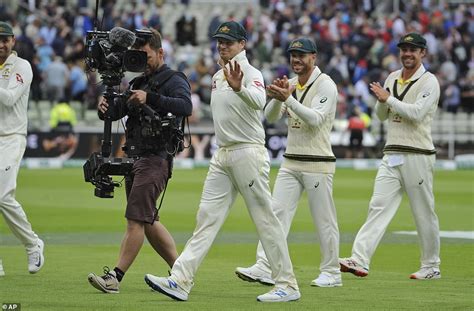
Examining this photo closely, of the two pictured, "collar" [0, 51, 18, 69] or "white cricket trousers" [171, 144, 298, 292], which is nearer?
"white cricket trousers" [171, 144, 298, 292]

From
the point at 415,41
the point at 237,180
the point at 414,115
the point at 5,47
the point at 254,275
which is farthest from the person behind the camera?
the point at 415,41

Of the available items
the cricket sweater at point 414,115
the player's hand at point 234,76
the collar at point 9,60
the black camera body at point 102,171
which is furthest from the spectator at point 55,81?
the player's hand at point 234,76

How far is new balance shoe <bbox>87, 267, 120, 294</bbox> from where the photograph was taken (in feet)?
35.9

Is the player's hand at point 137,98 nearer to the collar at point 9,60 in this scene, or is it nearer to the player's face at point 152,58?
the player's face at point 152,58

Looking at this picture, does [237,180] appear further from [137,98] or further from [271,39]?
[271,39]

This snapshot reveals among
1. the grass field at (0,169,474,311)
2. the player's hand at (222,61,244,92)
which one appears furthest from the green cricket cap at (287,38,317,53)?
the grass field at (0,169,474,311)

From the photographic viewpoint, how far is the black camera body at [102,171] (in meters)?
11.0

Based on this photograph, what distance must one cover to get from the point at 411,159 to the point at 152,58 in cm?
332

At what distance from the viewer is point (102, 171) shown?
36.3ft

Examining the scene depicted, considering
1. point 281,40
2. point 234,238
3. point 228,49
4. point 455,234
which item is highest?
point 228,49

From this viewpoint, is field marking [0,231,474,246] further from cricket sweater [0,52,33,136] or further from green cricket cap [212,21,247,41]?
green cricket cap [212,21,247,41]

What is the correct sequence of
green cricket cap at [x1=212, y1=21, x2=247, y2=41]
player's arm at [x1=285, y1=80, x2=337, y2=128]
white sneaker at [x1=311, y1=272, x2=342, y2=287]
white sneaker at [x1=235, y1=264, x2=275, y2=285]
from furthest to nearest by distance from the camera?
white sneaker at [x1=235, y1=264, x2=275, y2=285] < white sneaker at [x1=311, y1=272, x2=342, y2=287] < player's arm at [x1=285, y1=80, x2=337, y2=128] < green cricket cap at [x1=212, y1=21, x2=247, y2=41]

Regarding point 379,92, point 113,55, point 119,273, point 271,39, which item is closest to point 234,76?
point 113,55

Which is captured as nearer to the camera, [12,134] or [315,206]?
[315,206]
